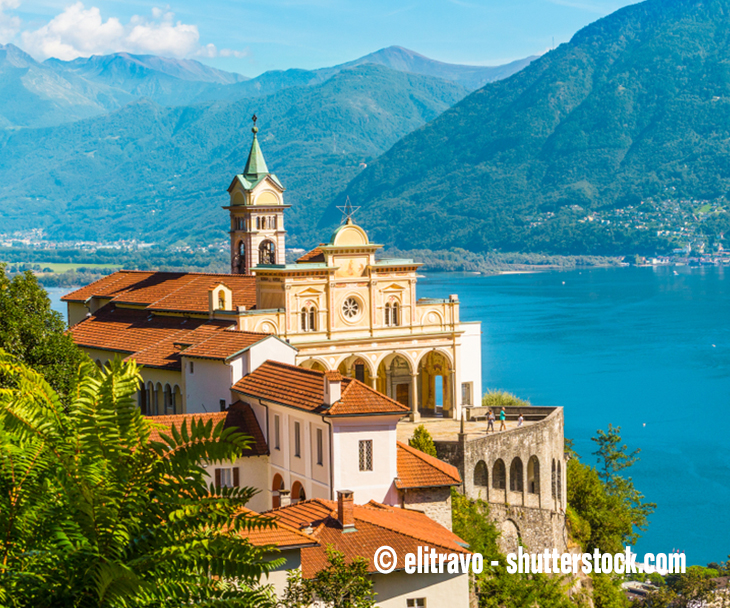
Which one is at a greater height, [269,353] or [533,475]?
[269,353]

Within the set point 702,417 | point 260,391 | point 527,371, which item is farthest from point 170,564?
point 527,371

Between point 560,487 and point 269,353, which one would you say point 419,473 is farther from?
point 560,487

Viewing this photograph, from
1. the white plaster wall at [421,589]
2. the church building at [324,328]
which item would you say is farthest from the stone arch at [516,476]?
the white plaster wall at [421,589]

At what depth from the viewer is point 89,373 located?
12250mm

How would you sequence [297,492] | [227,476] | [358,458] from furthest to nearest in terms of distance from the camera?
[227,476], [297,492], [358,458]

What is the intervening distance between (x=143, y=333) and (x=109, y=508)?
40.4 metres

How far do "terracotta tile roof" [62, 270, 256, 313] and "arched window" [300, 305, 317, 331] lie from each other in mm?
3670

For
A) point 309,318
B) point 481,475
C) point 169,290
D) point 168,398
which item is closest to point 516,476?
point 481,475

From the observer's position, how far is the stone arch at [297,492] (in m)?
31.4

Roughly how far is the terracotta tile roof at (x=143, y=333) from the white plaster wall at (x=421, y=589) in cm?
2160

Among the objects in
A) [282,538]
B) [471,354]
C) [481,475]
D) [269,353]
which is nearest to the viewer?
[282,538]

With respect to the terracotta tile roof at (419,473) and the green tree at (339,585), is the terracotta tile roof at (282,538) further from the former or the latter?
the terracotta tile roof at (419,473)

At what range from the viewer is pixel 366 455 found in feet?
96.9

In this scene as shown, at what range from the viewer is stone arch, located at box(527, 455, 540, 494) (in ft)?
134
